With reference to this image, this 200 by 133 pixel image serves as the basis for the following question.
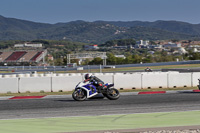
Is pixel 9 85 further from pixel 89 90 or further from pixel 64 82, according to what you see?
pixel 89 90

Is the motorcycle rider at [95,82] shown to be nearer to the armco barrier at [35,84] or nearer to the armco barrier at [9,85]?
the armco barrier at [35,84]

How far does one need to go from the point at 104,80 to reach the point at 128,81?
1.53 m

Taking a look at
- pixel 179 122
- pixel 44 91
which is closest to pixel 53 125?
pixel 179 122

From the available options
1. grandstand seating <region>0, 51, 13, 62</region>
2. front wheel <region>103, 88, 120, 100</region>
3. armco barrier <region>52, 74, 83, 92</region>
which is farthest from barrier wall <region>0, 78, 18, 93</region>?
grandstand seating <region>0, 51, 13, 62</region>

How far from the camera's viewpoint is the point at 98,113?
474 inches

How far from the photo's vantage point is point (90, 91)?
15.6 meters

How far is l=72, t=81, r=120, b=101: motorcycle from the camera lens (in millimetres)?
15562

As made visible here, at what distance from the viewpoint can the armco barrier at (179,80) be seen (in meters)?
22.3

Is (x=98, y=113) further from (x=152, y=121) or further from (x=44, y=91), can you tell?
(x=44, y=91)

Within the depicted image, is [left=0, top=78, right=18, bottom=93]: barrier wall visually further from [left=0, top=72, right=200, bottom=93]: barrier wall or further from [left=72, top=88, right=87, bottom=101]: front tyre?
[left=72, top=88, right=87, bottom=101]: front tyre

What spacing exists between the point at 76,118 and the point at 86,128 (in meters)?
1.68

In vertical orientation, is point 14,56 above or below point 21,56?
below

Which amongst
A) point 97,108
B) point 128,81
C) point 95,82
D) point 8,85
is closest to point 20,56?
point 8,85

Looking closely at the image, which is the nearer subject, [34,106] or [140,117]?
[140,117]
